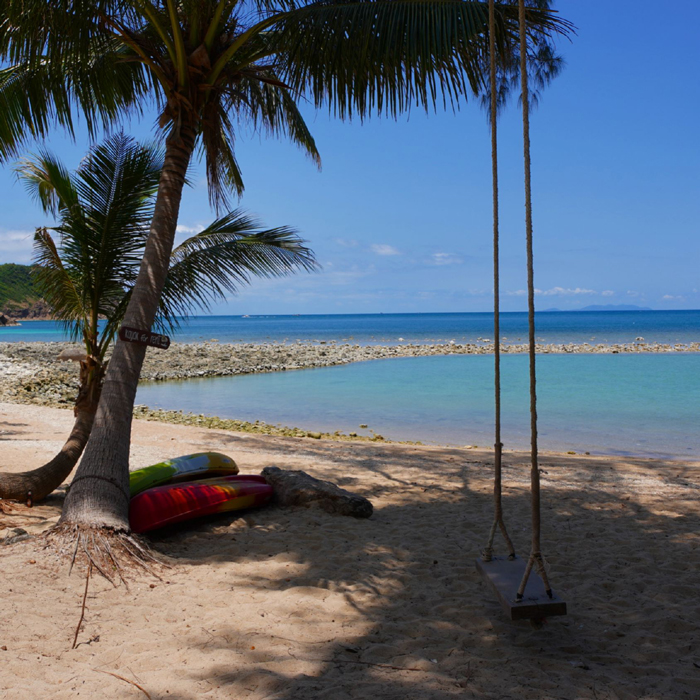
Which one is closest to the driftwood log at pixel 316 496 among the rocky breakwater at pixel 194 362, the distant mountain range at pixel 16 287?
the distant mountain range at pixel 16 287

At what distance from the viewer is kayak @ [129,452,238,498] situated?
17.6 feet

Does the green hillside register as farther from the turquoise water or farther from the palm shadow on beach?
the turquoise water

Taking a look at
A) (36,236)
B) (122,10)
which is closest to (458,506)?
(36,236)

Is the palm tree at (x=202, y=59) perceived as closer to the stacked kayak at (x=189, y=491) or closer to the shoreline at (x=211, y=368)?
the stacked kayak at (x=189, y=491)

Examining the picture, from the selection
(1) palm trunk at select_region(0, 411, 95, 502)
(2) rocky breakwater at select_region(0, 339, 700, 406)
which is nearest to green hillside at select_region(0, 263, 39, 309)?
(1) palm trunk at select_region(0, 411, 95, 502)

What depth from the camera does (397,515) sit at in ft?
19.1

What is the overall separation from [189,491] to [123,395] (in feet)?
3.52

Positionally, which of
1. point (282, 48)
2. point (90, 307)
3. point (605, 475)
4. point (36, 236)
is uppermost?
point (282, 48)

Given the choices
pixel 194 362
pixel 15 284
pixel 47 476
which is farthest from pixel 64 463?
pixel 194 362

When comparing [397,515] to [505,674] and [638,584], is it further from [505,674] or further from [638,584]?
[505,674]

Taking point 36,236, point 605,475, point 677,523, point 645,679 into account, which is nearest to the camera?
point 645,679

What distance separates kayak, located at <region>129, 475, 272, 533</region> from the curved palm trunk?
4.05 feet

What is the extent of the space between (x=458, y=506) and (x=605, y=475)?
2677 mm

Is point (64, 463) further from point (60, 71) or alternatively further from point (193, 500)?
point (60, 71)
